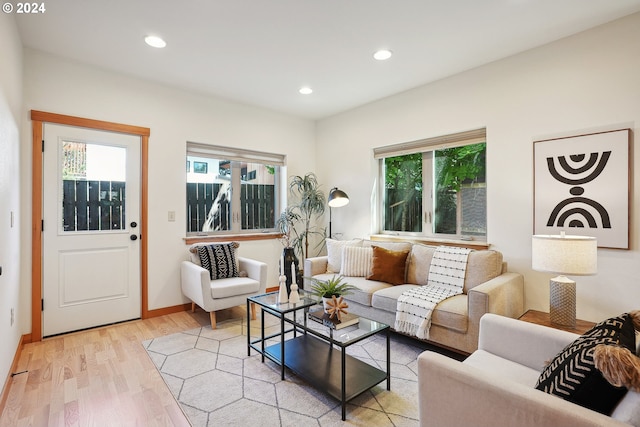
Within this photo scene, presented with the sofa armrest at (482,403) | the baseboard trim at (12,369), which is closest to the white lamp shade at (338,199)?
the sofa armrest at (482,403)

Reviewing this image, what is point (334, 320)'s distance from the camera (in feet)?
7.07

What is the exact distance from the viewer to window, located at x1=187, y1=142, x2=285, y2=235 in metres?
4.02

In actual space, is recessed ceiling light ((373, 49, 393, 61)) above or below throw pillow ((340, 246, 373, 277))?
above

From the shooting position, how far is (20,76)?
2705 mm

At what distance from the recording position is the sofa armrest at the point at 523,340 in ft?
5.20

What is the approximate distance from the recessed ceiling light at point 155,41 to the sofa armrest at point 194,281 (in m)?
2.09

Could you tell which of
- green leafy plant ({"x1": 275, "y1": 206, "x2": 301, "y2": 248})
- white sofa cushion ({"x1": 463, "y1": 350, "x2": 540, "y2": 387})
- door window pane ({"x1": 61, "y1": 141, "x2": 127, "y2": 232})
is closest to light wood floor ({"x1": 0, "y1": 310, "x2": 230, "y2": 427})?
door window pane ({"x1": 61, "y1": 141, "x2": 127, "y2": 232})

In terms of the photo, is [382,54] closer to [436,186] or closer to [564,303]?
[436,186]

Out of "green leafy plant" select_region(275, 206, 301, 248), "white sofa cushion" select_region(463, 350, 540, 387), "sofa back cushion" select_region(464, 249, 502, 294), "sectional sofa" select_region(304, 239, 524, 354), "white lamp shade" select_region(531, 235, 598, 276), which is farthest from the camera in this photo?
"green leafy plant" select_region(275, 206, 301, 248)

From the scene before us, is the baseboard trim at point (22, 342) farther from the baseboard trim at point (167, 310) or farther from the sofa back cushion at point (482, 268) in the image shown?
the sofa back cushion at point (482, 268)

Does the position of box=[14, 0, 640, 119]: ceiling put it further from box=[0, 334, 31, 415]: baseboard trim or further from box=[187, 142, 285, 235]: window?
box=[0, 334, 31, 415]: baseboard trim

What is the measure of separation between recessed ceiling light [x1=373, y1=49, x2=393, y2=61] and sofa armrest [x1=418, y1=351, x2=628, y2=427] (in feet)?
8.47

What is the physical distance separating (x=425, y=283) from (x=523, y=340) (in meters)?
1.52

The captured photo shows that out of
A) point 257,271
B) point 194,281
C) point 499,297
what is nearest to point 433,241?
point 499,297
